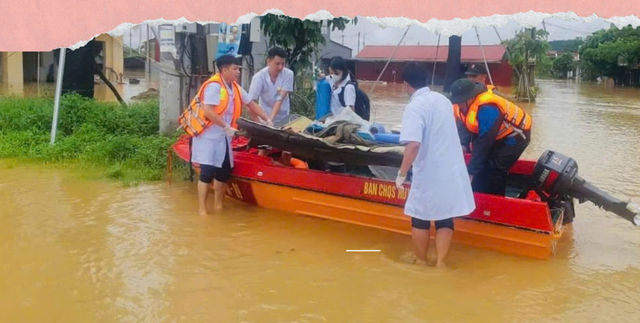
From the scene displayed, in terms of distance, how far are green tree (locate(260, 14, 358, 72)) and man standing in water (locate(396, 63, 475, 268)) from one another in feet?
16.2

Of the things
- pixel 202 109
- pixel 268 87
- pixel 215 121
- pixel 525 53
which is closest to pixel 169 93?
pixel 268 87

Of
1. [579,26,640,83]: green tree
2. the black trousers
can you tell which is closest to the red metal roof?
[579,26,640,83]: green tree

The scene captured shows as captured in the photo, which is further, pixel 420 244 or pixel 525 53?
pixel 525 53

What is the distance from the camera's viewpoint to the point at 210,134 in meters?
6.07

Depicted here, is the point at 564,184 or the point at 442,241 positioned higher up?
the point at 564,184

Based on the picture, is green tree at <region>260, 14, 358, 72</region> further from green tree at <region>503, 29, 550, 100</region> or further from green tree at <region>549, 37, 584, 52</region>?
green tree at <region>549, 37, 584, 52</region>

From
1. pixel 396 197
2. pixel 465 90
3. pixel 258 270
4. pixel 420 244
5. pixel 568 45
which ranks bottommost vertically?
pixel 258 270

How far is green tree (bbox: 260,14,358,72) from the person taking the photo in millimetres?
9711

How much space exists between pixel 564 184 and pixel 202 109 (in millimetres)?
3195

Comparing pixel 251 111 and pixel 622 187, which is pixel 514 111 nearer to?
pixel 251 111

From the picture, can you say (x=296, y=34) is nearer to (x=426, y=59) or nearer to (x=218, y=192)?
(x=218, y=192)

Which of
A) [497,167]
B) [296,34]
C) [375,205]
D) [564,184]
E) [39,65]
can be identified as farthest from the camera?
[39,65]

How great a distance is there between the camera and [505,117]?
5.13 metres

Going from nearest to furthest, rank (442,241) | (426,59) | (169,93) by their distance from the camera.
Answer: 1. (442,241)
2. (169,93)
3. (426,59)
